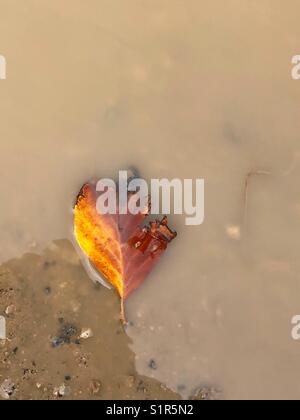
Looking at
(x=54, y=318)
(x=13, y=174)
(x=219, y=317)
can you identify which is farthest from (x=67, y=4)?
(x=219, y=317)

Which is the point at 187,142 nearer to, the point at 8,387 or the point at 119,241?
the point at 119,241

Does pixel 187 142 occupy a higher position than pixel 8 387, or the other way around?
pixel 187 142

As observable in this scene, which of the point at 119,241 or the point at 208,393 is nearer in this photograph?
the point at 119,241

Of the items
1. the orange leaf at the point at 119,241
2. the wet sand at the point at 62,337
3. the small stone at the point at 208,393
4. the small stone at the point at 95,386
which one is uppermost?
the orange leaf at the point at 119,241

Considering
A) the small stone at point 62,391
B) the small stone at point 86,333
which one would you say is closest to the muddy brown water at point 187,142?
the small stone at point 86,333

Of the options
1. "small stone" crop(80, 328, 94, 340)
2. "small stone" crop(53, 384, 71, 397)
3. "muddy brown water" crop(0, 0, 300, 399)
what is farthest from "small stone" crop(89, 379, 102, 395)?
"muddy brown water" crop(0, 0, 300, 399)

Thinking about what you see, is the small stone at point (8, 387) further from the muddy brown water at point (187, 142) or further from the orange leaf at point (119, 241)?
the orange leaf at point (119, 241)

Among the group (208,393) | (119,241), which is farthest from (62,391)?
(119,241)
